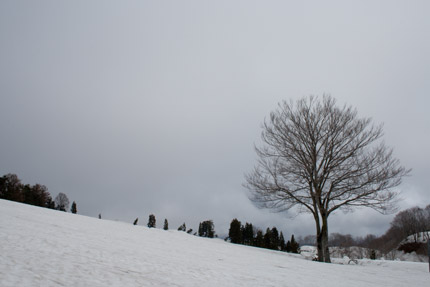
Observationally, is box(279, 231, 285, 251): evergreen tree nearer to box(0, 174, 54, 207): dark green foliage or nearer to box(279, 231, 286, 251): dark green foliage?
box(279, 231, 286, 251): dark green foliage

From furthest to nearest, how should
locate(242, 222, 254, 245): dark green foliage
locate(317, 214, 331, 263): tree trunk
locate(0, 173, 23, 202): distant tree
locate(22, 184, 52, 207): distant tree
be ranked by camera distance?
locate(242, 222, 254, 245): dark green foliage, locate(22, 184, 52, 207): distant tree, locate(0, 173, 23, 202): distant tree, locate(317, 214, 331, 263): tree trunk

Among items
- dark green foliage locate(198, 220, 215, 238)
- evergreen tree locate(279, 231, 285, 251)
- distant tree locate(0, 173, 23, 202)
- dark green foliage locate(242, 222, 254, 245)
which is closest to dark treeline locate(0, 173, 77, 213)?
distant tree locate(0, 173, 23, 202)

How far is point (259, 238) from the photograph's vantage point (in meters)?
61.4

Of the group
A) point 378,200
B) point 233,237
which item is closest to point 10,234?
point 378,200

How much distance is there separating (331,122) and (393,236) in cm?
10000

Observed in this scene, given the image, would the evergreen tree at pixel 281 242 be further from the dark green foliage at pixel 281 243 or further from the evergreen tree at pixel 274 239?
the evergreen tree at pixel 274 239

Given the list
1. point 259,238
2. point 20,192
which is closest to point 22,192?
point 20,192

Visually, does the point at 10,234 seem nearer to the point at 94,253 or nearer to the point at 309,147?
the point at 94,253

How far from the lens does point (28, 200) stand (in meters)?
56.3

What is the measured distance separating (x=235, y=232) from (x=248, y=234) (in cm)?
683

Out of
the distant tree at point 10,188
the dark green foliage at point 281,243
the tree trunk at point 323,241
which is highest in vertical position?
the distant tree at point 10,188

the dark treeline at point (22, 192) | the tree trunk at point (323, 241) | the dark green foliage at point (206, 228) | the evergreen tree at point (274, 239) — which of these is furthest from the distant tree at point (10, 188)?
the tree trunk at point (323, 241)

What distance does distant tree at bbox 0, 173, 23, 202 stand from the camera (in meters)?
50.1

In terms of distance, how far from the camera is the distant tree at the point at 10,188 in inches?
1971
